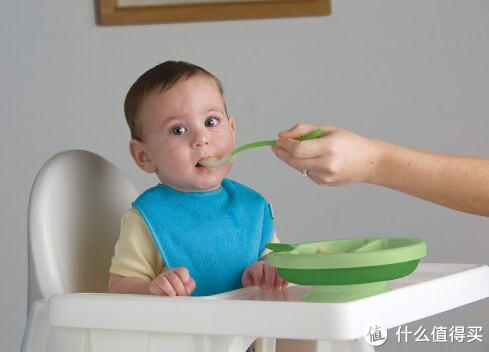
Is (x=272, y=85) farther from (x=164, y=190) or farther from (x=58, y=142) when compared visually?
(x=164, y=190)

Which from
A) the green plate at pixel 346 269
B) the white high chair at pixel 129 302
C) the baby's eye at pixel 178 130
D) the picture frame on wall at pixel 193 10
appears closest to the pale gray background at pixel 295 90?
the picture frame on wall at pixel 193 10

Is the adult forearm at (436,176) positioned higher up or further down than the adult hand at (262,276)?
higher up

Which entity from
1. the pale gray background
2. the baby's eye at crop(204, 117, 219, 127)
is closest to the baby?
the baby's eye at crop(204, 117, 219, 127)

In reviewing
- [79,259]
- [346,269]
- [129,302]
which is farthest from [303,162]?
[79,259]

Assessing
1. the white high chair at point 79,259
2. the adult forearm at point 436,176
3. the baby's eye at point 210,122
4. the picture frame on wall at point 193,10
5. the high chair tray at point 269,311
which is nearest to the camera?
the high chair tray at point 269,311

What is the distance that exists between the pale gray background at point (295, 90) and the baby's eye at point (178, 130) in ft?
4.07

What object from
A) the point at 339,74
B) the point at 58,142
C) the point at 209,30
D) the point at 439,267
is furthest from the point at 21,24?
the point at 439,267

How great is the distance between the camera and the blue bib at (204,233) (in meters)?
1.30

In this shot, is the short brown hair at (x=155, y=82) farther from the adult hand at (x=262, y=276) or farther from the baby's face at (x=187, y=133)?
the adult hand at (x=262, y=276)

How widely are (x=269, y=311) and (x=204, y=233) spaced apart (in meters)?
0.36

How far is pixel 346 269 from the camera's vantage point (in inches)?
40.8

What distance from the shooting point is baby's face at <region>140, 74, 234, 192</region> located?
1.32 m

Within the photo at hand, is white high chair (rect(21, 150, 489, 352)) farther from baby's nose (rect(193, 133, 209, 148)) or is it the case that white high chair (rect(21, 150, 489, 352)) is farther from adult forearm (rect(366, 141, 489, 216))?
baby's nose (rect(193, 133, 209, 148))

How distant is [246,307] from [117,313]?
18 centimetres
